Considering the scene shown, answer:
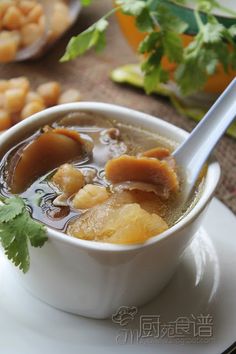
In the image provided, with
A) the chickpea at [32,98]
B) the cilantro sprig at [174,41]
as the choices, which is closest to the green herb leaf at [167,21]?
the cilantro sprig at [174,41]

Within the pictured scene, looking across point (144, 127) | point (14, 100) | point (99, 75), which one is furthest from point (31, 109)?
point (144, 127)

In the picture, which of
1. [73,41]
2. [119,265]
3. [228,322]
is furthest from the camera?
[73,41]

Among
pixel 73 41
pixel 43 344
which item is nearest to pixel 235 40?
pixel 73 41

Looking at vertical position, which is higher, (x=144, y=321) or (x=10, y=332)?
(x=10, y=332)

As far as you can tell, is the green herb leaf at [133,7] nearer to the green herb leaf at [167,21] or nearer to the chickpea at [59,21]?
the green herb leaf at [167,21]

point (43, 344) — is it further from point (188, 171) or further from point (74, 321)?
point (188, 171)

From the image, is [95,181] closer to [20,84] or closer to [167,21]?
[167,21]
